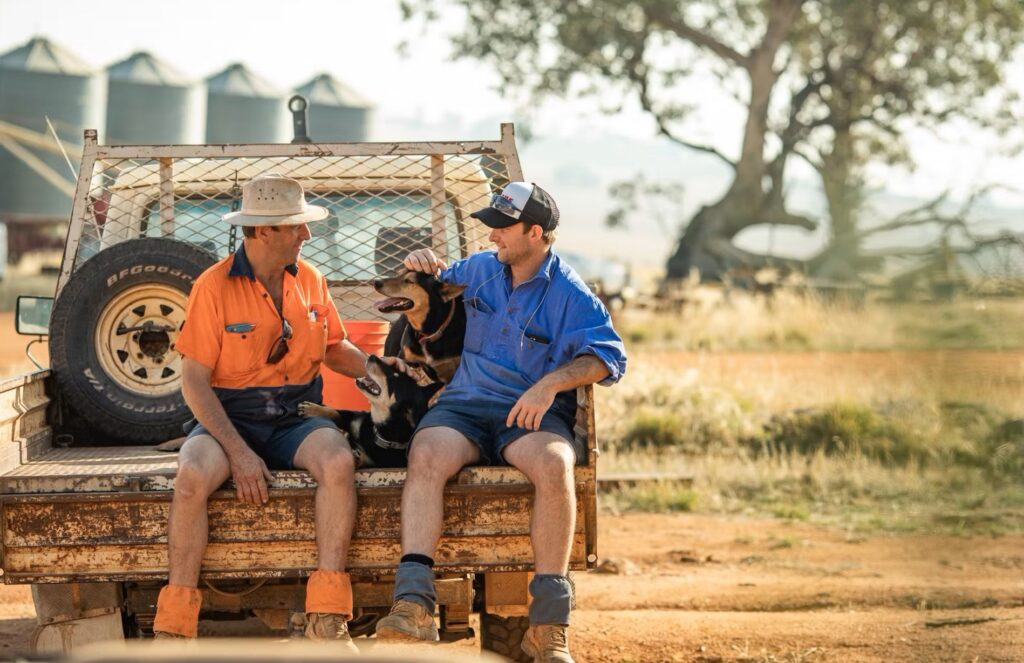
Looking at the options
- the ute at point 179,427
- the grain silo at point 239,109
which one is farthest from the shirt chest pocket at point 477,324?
the grain silo at point 239,109

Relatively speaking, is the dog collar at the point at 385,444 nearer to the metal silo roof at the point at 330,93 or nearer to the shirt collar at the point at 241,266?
the shirt collar at the point at 241,266

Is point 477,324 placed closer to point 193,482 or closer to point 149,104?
point 193,482

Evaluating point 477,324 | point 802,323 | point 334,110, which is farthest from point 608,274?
point 477,324

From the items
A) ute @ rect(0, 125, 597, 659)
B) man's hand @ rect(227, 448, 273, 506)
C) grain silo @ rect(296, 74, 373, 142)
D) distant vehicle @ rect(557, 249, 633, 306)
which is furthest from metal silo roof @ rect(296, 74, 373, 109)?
man's hand @ rect(227, 448, 273, 506)

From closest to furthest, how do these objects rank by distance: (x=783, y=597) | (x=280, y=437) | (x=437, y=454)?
(x=437, y=454), (x=280, y=437), (x=783, y=597)

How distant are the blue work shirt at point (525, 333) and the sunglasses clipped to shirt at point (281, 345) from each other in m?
0.61

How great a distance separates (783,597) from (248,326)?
11.2ft

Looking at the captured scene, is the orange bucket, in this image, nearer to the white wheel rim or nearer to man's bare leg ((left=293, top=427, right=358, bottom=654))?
the white wheel rim

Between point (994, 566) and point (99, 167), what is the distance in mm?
5372

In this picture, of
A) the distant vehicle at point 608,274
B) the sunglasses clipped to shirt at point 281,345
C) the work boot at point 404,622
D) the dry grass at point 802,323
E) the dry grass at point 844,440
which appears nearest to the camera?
the work boot at point 404,622

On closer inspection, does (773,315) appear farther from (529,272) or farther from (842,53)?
(529,272)

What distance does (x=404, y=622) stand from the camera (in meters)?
4.59

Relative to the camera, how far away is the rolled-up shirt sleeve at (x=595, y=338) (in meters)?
5.16

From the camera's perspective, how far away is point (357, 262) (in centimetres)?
664
